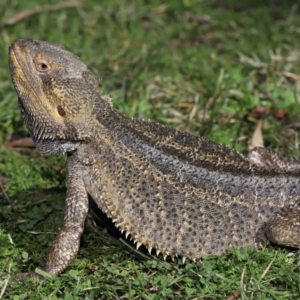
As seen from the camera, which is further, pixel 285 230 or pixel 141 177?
pixel 141 177

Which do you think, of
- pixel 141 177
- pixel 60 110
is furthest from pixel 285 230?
pixel 60 110

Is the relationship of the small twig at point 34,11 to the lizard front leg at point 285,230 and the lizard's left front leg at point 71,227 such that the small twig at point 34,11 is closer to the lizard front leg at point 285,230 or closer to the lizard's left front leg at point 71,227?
the lizard's left front leg at point 71,227

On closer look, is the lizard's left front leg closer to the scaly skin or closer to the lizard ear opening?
the scaly skin

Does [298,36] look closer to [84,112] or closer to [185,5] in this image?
[185,5]

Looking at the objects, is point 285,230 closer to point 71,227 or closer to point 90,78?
point 71,227

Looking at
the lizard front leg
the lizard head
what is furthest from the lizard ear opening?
the lizard front leg

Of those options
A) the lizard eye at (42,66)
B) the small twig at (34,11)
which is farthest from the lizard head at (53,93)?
the small twig at (34,11)
